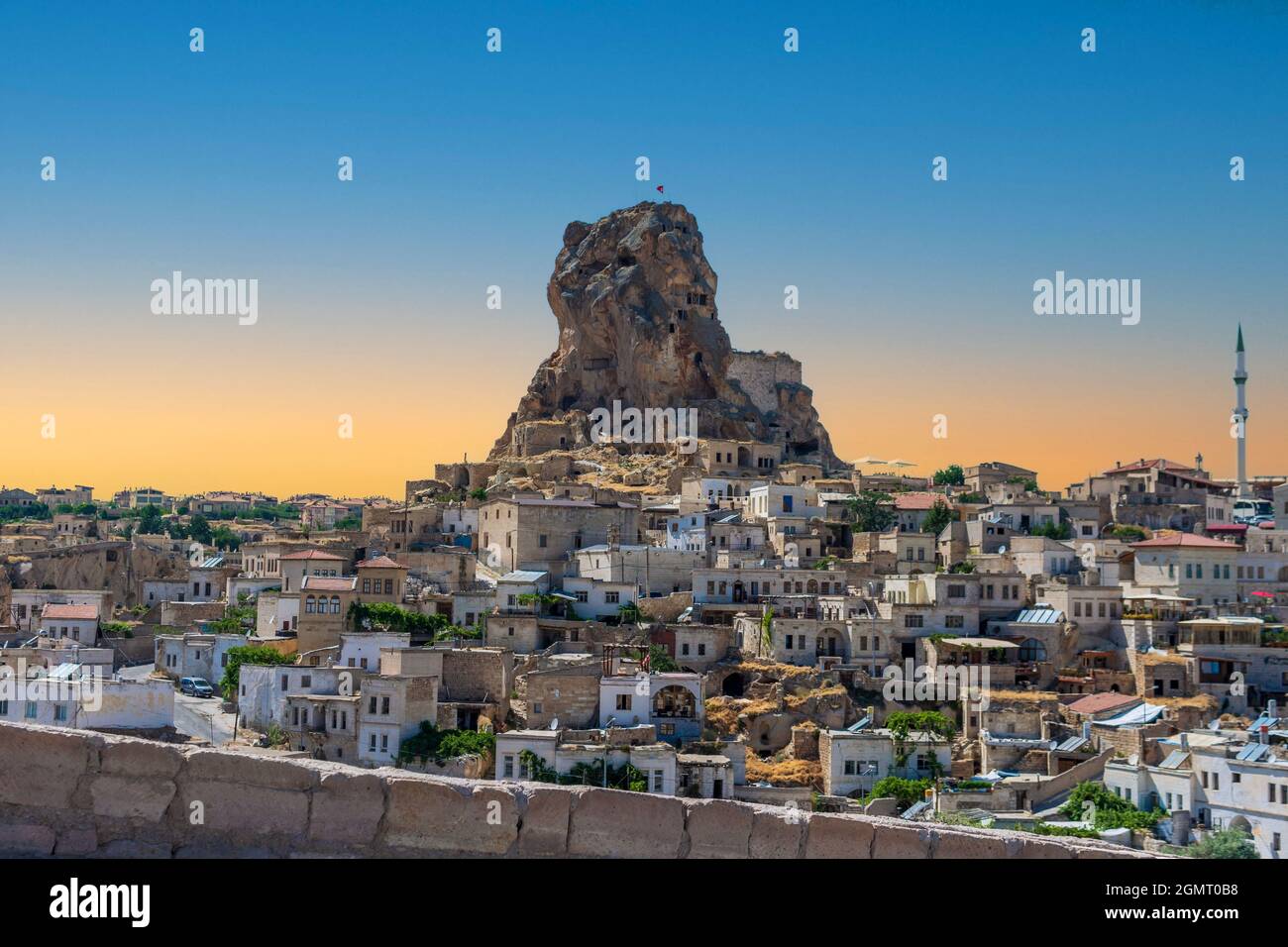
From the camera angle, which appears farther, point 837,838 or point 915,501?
point 915,501

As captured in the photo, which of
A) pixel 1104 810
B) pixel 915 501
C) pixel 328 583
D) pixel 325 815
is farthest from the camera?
pixel 915 501

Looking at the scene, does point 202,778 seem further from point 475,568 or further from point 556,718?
point 475,568

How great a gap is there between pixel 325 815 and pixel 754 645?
3407 centimetres

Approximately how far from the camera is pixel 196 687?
1544 inches

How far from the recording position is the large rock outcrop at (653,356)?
3091 inches

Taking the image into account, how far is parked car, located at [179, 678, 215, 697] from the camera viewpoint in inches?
1537

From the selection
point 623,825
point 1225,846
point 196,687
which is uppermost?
point 623,825

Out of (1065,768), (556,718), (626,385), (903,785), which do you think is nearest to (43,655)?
(556,718)

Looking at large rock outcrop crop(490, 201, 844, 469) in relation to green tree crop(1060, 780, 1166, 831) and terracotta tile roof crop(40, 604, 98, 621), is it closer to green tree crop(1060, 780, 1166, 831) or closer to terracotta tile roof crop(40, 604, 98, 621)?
terracotta tile roof crop(40, 604, 98, 621)

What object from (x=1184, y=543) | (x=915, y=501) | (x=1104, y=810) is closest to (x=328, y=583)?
(x=1104, y=810)

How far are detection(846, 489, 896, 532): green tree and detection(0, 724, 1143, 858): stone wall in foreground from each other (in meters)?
47.2

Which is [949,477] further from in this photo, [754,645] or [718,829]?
[718,829]

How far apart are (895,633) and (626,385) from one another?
133 feet

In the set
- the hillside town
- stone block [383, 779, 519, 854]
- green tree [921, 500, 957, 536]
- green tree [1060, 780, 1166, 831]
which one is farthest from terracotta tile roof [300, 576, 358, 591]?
stone block [383, 779, 519, 854]
